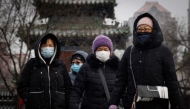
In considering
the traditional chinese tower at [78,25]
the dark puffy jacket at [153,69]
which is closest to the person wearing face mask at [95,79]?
the dark puffy jacket at [153,69]

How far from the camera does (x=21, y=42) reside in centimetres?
1017

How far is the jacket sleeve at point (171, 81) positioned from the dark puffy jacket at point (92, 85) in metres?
1.33

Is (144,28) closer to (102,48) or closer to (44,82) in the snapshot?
(102,48)

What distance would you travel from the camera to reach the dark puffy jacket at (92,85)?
471 cm

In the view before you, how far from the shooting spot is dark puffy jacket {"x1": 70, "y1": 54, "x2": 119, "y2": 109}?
471cm

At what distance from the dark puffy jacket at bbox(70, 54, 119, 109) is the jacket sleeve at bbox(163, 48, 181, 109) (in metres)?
1.33

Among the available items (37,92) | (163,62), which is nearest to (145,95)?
(163,62)

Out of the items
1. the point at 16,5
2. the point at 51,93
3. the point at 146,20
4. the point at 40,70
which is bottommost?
the point at 51,93

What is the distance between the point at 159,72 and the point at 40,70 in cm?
176

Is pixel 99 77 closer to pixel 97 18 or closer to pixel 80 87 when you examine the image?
pixel 80 87

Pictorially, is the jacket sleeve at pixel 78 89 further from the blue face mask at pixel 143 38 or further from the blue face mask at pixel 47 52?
the blue face mask at pixel 143 38

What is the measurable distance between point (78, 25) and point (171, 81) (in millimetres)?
8267

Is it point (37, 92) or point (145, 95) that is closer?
point (145, 95)

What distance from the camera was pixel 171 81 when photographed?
3521mm
